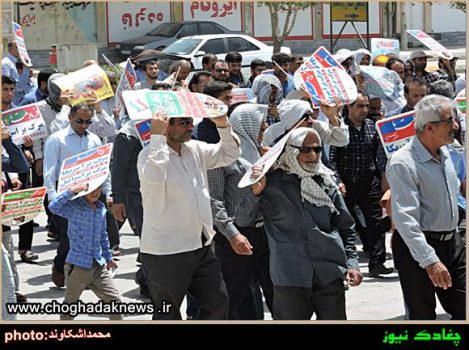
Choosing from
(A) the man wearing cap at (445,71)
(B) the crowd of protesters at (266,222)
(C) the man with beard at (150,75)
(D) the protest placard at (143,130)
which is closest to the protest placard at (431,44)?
(A) the man wearing cap at (445,71)

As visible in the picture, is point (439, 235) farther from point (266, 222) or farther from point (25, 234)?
point (25, 234)

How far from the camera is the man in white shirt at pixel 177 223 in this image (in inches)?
269

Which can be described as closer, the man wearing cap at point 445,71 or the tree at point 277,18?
the man wearing cap at point 445,71

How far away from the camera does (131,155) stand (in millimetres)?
9812

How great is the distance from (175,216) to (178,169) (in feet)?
0.95

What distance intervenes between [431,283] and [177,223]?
5.26ft

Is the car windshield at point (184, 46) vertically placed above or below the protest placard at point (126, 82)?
below

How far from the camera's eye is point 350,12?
25547mm

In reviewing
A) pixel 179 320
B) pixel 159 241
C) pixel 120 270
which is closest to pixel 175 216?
pixel 159 241

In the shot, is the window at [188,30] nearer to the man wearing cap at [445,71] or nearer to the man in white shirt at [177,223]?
the man wearing cap at [445,71]

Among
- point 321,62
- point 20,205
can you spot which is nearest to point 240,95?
point 321,62

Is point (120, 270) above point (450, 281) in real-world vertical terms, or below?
below

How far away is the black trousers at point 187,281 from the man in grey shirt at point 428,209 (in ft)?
3.79

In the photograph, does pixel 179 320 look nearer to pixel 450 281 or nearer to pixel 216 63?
pixel 450 281
